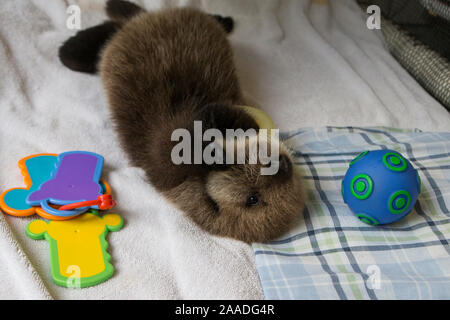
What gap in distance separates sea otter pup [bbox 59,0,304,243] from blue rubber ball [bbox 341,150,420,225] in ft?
0.48

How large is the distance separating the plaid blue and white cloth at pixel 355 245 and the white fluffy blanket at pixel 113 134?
0.09m

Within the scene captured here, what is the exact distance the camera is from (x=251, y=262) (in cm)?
107


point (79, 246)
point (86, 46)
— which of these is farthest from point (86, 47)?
point (79, 246)

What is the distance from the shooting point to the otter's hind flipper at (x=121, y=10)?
164cm

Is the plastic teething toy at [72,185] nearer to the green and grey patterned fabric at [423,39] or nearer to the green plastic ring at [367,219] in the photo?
the green plastic ring at [367,219]

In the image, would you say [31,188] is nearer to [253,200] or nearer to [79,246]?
[79,246]

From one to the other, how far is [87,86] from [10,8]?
1.53 feet

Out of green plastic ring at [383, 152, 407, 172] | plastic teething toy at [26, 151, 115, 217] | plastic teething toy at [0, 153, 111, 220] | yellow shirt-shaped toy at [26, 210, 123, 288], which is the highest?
green plastic ring at [383, 152, 407, 172]

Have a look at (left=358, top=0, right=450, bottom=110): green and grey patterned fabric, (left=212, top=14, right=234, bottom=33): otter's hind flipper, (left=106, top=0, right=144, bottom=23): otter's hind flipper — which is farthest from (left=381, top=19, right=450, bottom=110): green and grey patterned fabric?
(left=106, top=0, right=144, bottom=23): otter's hind flipper

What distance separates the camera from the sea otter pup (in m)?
1.05

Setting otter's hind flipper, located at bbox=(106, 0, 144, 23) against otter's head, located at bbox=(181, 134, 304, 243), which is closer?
otter's head, located at bbox=(181, 134, 304, 243)

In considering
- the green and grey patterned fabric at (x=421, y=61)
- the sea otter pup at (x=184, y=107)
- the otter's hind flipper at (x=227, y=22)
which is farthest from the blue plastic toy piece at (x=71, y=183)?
the green and grey patterned fabric at (x=421, y=61)

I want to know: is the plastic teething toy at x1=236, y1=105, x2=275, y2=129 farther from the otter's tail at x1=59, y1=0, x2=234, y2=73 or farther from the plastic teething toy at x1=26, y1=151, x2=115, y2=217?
the otter's tail at x1=59, y1=0, x2=234, y2=73

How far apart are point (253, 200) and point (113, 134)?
0.57m
